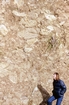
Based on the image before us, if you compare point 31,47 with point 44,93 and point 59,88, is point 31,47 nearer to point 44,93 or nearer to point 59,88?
point 44,93

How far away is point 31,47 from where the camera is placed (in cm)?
1405

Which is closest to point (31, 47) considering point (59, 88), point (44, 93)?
point (44, 93)

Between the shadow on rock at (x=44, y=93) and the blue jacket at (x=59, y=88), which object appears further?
the shadow on rock at (x=44, y=93)

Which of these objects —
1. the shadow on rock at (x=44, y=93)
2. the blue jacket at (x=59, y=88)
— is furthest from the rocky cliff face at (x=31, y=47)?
the blue jacket at (x=59, y=88)

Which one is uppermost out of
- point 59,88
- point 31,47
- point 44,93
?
point 31,47

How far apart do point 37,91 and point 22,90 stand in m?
0.76

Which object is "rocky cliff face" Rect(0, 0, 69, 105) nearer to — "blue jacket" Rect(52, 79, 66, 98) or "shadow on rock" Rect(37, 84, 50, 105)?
"shadow on rock" Rect(37, 84, 50, 105)

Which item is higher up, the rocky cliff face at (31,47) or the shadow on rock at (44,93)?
the rocky cliff face at (31,47)

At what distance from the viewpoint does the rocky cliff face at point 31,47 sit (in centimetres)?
1277

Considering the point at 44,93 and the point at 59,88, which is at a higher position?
the point at 59,88

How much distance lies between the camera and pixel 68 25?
14992mm

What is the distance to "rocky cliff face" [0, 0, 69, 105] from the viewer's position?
12.8 meters

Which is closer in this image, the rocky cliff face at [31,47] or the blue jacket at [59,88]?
the blue jacket at [59,88]

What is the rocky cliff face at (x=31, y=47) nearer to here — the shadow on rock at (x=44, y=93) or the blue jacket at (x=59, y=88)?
the shadow on rock at (x=44, y=93)
